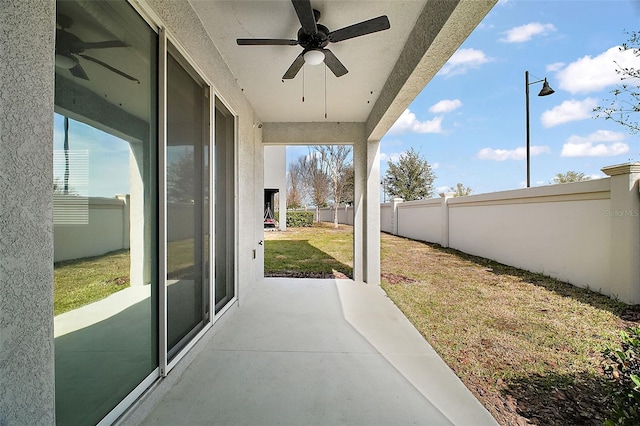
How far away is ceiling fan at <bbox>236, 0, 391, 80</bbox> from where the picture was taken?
216 cm

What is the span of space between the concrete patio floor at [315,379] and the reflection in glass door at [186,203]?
1.36ft

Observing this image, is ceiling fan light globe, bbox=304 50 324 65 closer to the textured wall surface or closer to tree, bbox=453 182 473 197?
the textured wall surface

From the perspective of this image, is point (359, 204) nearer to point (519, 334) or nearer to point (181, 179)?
point (519, 334)

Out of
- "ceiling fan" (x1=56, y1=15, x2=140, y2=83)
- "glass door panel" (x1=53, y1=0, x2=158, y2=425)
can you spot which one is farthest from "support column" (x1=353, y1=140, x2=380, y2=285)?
"ceiling fan" (x1=56, y1=15, x2=140, y2=83)

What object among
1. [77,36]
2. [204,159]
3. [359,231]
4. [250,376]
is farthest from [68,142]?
[359,231]

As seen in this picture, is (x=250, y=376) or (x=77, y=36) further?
(x=250, y=376)

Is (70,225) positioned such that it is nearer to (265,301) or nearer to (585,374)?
(265,301)

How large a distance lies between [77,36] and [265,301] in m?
3.77

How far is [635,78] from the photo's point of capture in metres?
3.50

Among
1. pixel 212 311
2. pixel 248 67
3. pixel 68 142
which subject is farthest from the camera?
pixel 248 67

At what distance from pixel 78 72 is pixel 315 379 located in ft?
8.43

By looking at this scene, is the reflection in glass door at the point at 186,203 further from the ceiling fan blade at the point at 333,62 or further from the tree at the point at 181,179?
the ceiling fan blade at the point at 333,62

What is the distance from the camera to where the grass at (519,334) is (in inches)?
79.7

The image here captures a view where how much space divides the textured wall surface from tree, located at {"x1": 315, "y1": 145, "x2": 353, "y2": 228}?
1690 centimetres
